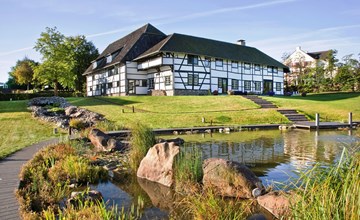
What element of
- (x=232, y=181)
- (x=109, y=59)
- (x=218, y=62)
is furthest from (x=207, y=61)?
(x=232, y=181)

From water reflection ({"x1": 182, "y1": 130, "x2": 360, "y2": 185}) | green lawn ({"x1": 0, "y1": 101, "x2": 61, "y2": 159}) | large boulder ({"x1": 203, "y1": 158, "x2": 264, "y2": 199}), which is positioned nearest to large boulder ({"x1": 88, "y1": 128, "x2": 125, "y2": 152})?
green lawn ({"x1": 0, "y1": 101, "x2": 61, "y2": 159})

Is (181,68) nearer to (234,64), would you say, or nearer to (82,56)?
(234,64)

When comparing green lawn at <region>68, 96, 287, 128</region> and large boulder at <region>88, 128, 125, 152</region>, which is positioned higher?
green lawn at <region>68, 96, 287, 128</region>

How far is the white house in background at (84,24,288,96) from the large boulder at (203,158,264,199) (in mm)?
26194

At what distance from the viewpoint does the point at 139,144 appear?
30.0 feet

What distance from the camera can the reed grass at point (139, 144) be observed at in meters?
8.89

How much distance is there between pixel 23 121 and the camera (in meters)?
20.0

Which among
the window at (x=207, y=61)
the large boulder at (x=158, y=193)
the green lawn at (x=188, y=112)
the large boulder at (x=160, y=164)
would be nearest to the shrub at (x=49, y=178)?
the large boulder at (x=160, y=164)

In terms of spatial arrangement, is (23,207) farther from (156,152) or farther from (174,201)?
(156,152)

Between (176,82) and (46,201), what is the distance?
91.6 ft

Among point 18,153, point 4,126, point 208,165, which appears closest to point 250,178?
point 208,165

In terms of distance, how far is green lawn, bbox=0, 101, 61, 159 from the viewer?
12.0 meters

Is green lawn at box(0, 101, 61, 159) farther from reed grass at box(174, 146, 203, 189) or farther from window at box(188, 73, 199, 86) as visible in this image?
window at box(188, 73, 199, 86)

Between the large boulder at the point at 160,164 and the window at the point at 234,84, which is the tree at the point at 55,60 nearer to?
the window at the point at 234,84
